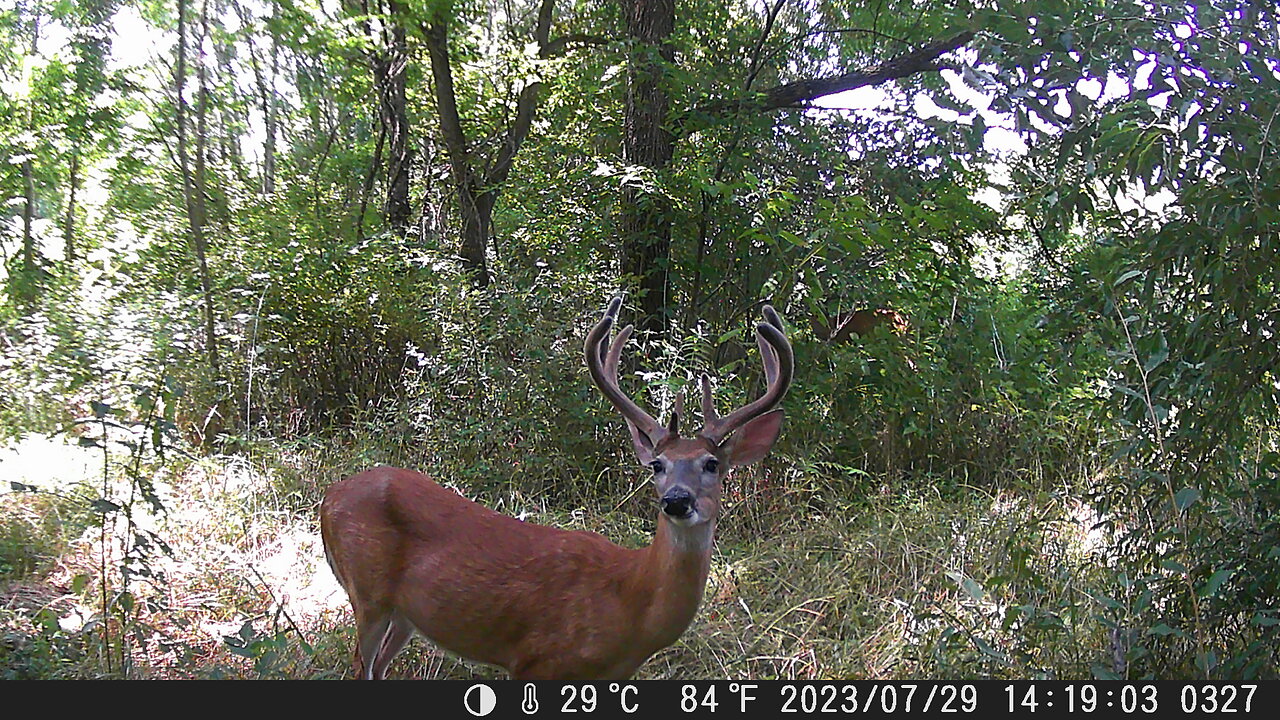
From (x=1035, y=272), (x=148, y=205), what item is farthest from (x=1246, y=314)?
(x=148, y=205)

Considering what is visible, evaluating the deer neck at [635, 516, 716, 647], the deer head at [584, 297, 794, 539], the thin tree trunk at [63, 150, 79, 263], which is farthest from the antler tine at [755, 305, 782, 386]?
the thin tree trunk at [63, 150, 79, 263]

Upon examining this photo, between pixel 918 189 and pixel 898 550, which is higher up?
pixel 918 189

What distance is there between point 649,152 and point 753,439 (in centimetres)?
→ 359

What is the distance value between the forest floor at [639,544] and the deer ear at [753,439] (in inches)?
26.5

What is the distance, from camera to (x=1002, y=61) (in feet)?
9.25

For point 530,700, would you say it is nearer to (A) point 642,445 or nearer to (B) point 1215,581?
(A) point 642,445

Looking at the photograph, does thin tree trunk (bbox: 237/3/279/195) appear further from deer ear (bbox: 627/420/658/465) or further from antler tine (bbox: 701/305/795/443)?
antler tine (bbox: 701/305/795/443)

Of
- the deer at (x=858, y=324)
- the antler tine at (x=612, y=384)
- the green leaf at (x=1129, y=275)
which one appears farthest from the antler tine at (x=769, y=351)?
the deer at (x=858, y=324)

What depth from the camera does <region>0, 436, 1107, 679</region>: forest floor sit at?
3295 millimetres

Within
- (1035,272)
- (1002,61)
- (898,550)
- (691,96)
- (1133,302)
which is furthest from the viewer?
(691,96)

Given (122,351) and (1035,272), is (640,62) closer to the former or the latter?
(1035,272)

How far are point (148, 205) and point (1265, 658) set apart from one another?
722cm

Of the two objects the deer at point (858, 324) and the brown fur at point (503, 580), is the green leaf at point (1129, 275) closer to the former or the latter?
the brown fur at point (503, 580)

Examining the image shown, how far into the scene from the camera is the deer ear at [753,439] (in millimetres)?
3074
